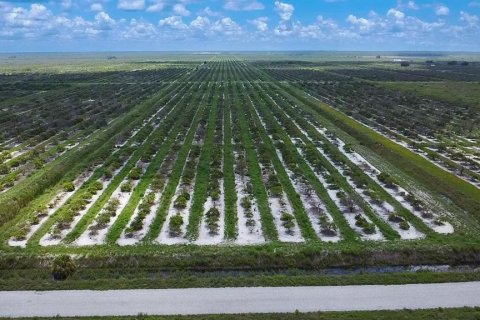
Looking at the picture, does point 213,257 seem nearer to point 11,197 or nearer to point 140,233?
point 140,233

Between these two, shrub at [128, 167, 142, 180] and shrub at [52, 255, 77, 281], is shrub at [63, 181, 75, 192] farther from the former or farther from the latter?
shrub at [52, 255, 77, 281]

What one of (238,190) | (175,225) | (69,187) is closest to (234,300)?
(175,225)

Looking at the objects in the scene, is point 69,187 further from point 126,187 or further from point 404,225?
point 404,225

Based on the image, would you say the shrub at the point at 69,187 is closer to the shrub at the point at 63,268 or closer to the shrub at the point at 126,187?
the shrub at the point at 126,187

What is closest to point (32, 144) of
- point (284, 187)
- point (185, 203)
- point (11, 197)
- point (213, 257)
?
point (11, 197)

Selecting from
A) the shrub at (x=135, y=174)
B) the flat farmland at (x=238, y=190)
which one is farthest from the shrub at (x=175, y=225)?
the shrub at (x=135, y=174)
